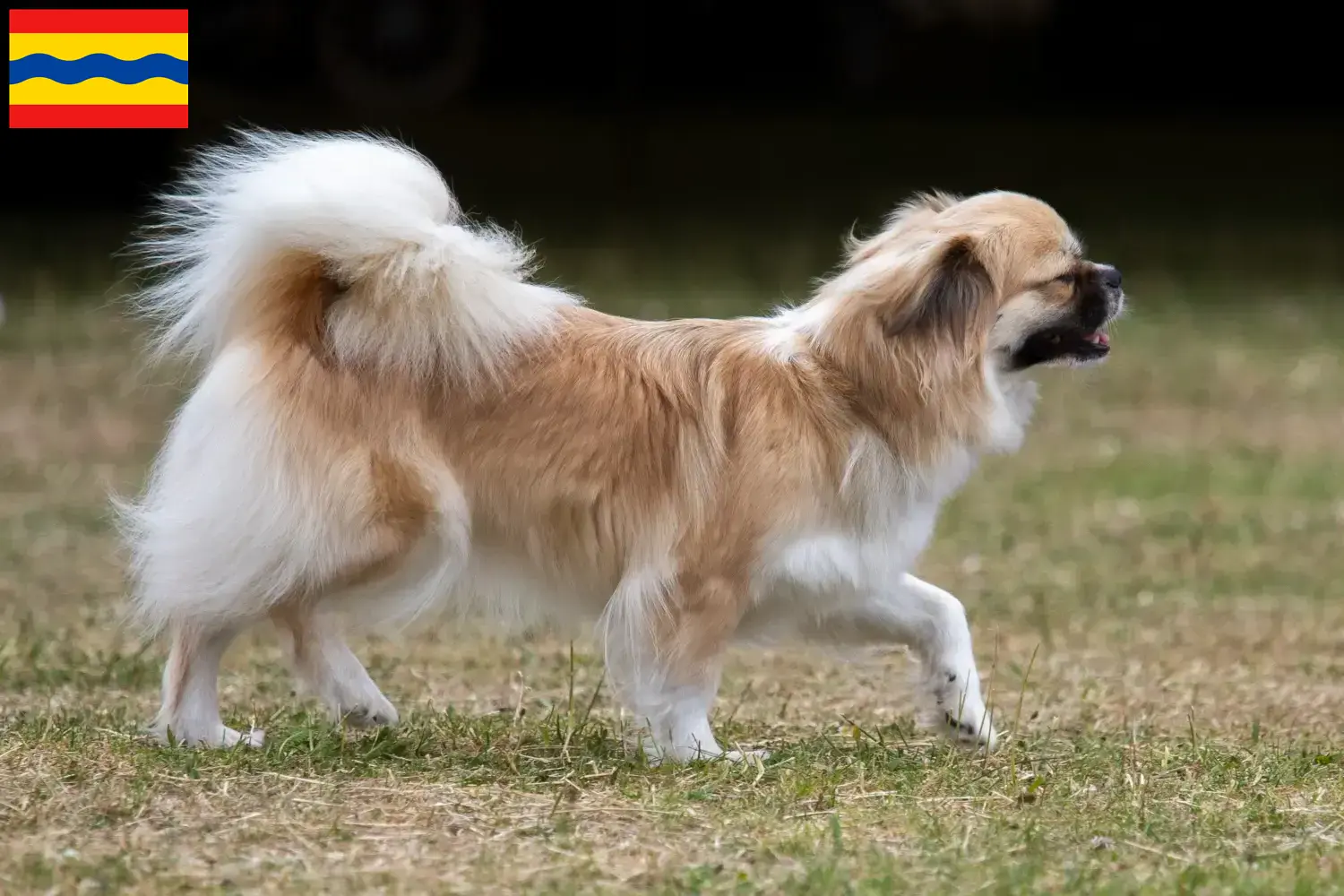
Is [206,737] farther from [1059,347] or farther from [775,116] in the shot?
[775,116]

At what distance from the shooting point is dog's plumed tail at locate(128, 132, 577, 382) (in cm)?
457

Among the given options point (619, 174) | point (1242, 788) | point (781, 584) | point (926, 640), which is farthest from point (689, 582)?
point (619, 174)

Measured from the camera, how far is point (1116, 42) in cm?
2238

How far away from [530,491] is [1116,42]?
19166 millimetres

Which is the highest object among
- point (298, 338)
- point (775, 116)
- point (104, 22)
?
point (775, 116)

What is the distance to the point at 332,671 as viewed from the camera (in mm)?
4879

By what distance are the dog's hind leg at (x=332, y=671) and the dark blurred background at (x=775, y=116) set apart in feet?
36.2

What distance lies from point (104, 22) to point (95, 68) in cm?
31

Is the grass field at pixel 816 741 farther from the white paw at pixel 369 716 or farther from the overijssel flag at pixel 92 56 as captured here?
the overijssel flag at pixel 92 56

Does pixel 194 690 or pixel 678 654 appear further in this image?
pixel 194 690

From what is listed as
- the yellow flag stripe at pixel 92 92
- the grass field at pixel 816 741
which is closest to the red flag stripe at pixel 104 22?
the yellow flag stripe at pixel 92 92

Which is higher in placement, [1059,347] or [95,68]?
[95,68]

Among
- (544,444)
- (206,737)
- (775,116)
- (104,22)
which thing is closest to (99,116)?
(104,22)

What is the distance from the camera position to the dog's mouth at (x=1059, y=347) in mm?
4855
